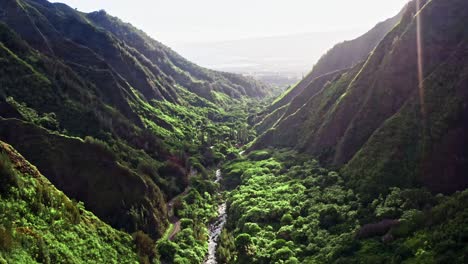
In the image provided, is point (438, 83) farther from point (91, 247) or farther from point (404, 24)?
point (91, 247)

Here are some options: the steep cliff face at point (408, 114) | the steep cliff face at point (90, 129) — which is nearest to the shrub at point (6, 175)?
the steep cliff face at point (90, 129)

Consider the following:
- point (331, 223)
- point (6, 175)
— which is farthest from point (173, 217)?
point (6, 175)

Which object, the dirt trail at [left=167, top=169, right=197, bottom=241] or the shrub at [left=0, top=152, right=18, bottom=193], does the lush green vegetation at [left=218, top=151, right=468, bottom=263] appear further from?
the shrub at [left=0, top=152, right=18, bottom=193]

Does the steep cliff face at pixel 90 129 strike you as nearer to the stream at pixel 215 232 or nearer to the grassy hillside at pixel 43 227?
the grassy hillside at pixel 43 227

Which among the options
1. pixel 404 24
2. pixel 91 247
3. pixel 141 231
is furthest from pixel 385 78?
pixel 91 247

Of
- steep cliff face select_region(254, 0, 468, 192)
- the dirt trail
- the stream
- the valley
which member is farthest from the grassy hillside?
steep cliff face select_region(254, 0, 468, 192)
